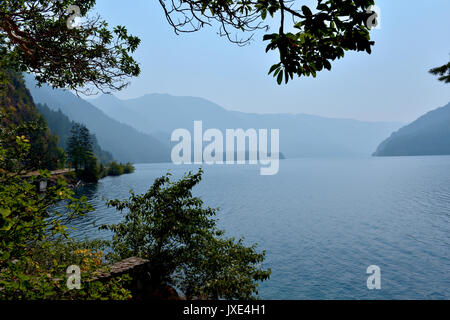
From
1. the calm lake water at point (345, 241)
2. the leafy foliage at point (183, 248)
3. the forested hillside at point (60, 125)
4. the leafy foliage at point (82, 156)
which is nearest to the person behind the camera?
the leafy foliage at point (183, 248)

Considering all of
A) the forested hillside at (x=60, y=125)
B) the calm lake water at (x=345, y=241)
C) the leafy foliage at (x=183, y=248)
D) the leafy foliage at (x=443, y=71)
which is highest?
the forested hillside at (x=60, y=125)

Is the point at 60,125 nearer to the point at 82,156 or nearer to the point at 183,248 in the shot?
the point at 82,156

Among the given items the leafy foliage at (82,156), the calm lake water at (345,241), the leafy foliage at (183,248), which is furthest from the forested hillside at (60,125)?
the leafy foliage at (183,248)

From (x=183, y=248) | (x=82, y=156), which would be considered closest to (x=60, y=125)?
(x=82, y=156)

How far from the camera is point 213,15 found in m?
5.13

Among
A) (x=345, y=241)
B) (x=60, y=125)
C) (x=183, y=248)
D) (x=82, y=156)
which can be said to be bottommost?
(x=345, y=241)

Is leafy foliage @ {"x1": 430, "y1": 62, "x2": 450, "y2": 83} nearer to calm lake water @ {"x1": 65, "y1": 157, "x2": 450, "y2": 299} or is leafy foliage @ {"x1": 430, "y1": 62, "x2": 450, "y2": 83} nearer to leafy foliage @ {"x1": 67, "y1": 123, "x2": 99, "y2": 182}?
calm lake water @ {"x1": 65, "y1": 157, "x2": 450, "y2": 299}

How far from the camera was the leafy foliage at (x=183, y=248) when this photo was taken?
11477 mm

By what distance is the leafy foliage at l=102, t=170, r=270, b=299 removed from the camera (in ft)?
37.7

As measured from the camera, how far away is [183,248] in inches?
479

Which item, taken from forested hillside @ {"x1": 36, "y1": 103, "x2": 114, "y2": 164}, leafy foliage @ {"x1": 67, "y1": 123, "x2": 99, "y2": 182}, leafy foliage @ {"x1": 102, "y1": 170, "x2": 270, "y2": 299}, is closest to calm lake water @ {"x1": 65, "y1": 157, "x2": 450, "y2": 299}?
leafy foliage @ {"x1": 102, "y1": 170, "x2": 270, "y2": 299}

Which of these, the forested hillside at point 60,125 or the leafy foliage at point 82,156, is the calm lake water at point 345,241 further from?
the forested hillside at point 60,125
